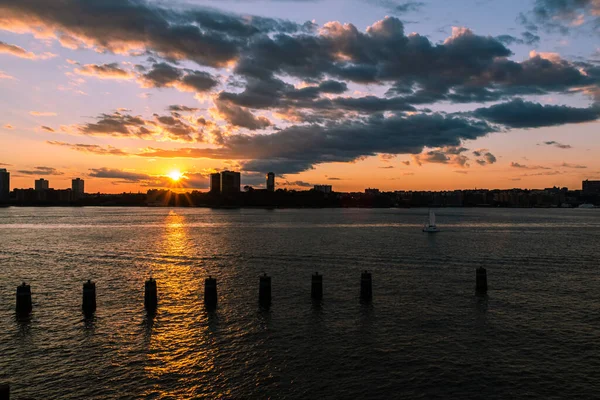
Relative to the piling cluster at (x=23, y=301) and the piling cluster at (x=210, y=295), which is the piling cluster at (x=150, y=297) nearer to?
the piling cluster at (x=210, y=295)

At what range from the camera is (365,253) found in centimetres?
7269

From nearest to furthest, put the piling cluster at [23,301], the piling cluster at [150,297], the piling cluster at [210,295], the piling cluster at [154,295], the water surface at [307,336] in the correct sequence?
the water surface at [307,336] < the piling cluster at [23,301] < the piling cluster at [154,295] < the piling cluster at [150,297] < the piling cluster at [210,295]

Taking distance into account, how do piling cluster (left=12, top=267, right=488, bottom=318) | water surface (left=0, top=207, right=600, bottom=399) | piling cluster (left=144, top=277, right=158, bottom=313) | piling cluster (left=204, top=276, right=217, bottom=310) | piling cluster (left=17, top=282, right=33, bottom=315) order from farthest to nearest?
piling cluster (left=204, top=276, right=217, bottom=310)
piling cluster (left=144, top=277, right=158, bottom=313)
piling cluster (left=12, top=267, right=488, bottom=318)
piling cluster (left=17, top=282, right=33, bottom=315)
water surface (left=0, top=207, right=600, bottom=399)

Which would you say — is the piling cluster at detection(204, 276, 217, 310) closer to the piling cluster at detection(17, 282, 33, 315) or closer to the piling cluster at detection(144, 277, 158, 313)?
the piling cluster at detection(144, 277, 158, 313)

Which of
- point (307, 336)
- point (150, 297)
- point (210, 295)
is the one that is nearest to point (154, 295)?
point (150, 297)

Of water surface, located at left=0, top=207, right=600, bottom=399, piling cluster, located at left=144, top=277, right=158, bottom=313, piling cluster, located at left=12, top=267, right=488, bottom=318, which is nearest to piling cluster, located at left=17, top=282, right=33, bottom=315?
piling cluster, located at left=12, top=267, right=488, bottom=318

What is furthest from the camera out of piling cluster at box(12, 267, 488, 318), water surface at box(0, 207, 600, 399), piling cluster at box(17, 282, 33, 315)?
piling cluster at box(12, 267, 488, 318)

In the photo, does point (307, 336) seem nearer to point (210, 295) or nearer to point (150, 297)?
point (210, 295)

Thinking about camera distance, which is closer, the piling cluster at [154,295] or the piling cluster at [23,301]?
the piling cluster at [23,301]

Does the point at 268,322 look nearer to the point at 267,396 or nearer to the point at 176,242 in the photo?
the point at 267,396

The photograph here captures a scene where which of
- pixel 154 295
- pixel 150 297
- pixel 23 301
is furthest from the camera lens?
pixel 154 295

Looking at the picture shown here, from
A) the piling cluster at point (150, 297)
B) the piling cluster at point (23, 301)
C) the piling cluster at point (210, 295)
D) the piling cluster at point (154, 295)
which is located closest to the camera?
the piling cluster at point (23, 301)

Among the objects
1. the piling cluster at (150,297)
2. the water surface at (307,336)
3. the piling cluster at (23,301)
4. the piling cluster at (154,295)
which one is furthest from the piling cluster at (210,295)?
the piling cluster at (23,301)

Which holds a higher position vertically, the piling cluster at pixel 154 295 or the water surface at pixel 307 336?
the piling cluster at pixel 154 295
